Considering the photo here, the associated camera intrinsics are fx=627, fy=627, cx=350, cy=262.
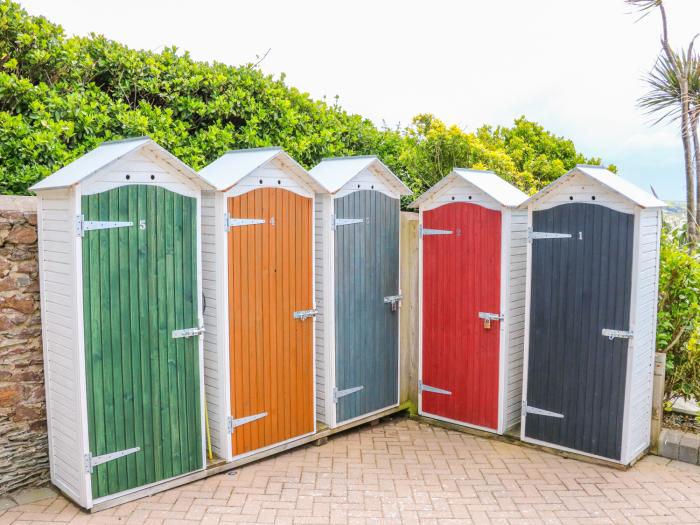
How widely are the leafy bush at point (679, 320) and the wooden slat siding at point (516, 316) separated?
1222 mm

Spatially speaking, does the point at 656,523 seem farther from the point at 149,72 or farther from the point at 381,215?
the point at 149,72

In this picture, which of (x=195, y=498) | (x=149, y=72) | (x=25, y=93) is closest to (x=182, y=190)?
(x=195, y=498)

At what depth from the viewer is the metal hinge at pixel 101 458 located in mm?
4336

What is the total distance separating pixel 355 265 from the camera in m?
5.98

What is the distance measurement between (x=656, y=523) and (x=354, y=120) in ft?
22.5

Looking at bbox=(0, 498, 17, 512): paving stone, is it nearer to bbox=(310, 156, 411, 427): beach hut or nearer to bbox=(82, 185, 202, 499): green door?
bbox=(82, 185, 202, 499): green door

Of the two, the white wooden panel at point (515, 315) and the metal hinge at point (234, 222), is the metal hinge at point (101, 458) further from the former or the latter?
Answer: the white wooden panel at point (515, 315)

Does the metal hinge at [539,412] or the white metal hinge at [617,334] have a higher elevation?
the white metal hinge at [617,334]

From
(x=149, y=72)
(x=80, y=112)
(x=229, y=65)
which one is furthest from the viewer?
(x=229, y=65)

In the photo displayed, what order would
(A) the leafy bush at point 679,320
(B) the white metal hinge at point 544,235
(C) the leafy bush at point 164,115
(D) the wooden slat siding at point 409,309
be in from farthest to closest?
(D) the wooden slat siding at point 409,309 → (C) the leafy bush at point 164,115 → (A) the leafy bush at point 679,320 → (B) the white metal hinge at point 544,235

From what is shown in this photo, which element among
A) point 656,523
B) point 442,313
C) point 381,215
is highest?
point 381,215

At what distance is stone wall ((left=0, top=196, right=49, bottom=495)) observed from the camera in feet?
14.9

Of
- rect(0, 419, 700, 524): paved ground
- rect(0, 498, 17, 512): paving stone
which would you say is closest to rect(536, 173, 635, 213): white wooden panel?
rect(0, 419, 700, 524): paved ground

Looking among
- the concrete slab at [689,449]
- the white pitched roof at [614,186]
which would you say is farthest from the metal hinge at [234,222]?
the concrete slab at [689,449]
